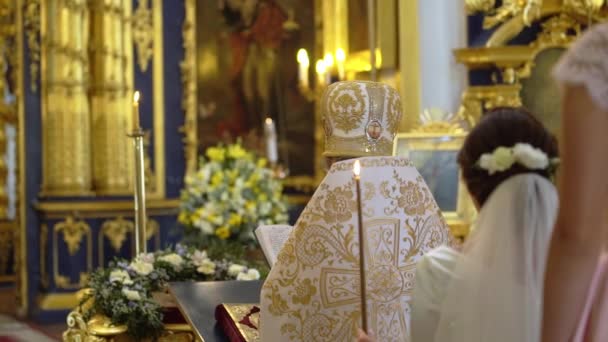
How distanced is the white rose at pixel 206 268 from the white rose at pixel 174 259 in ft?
0.32

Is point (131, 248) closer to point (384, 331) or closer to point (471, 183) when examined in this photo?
point (384, 331)

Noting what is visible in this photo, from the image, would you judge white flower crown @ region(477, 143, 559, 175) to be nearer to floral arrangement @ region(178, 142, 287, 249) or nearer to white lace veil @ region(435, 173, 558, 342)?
white lace veil @ region(435, 173, 558, 342)

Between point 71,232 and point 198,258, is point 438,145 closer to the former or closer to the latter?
point 198,258

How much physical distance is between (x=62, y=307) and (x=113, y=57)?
103 inches

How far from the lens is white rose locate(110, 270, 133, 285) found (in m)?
4.92

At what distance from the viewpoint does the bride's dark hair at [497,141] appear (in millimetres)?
2516

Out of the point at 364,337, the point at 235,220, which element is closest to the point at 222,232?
the point at 235,220

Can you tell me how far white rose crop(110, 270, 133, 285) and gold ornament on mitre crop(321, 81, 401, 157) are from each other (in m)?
1.43

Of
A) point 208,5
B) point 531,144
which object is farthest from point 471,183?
point 208,5

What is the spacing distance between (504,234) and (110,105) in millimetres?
9194

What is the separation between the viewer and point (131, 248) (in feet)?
36.9

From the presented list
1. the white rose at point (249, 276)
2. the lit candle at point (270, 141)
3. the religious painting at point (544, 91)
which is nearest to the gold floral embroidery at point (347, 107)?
the white rose at point (249, 276)

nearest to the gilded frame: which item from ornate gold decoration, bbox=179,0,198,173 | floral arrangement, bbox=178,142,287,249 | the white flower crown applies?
floral arrangement, bbox=178,142,287,249

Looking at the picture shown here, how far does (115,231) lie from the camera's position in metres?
11.1
